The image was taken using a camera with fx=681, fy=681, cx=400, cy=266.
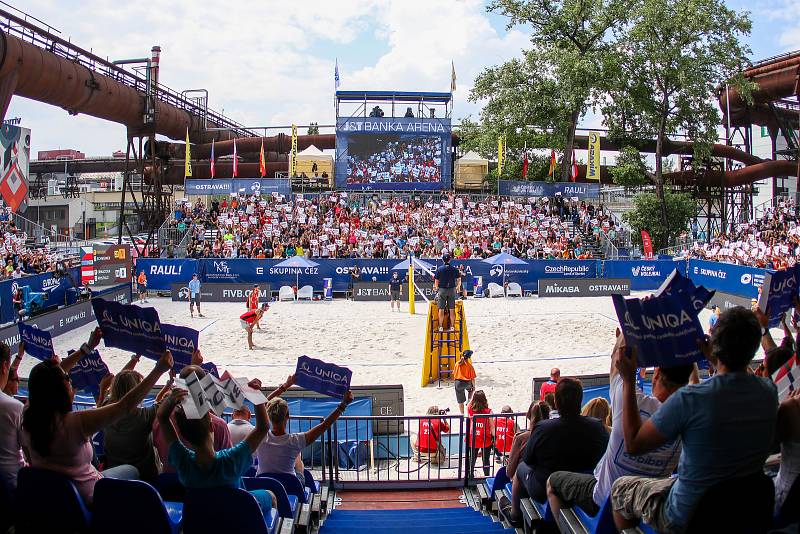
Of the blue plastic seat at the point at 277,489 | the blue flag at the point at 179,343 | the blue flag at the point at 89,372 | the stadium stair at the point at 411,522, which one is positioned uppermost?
the blue flag at the point at 179,343

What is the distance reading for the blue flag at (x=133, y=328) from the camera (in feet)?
17.0

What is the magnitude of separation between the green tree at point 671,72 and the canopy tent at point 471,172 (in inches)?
321

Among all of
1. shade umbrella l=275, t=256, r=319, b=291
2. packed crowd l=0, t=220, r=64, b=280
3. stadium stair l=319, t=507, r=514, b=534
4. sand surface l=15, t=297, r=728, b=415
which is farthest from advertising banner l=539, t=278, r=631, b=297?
stadium stair l=319, t=507, r=514, b=534

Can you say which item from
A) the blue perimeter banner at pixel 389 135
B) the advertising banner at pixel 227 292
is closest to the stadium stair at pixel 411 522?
the advertising banner at pixel 227 292

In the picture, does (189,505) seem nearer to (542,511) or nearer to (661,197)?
(542,511)

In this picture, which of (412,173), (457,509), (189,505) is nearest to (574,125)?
(412,173)

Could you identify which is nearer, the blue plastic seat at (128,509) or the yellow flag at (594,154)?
the blue plastic seat at (128,509)

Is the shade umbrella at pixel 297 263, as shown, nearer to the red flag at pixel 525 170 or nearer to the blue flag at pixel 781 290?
the red flag at pixel 525 170

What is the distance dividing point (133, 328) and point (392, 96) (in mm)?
36812

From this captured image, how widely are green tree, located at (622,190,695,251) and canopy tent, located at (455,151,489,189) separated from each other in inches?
379

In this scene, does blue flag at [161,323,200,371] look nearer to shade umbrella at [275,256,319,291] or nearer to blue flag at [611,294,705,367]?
blue flag at [611,294,705,367]

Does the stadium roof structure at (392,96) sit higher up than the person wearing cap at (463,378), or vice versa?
the stadium roof structure at (392,96)

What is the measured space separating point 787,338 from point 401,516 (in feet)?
11.6

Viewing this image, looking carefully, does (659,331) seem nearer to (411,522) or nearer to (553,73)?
(411,522)
